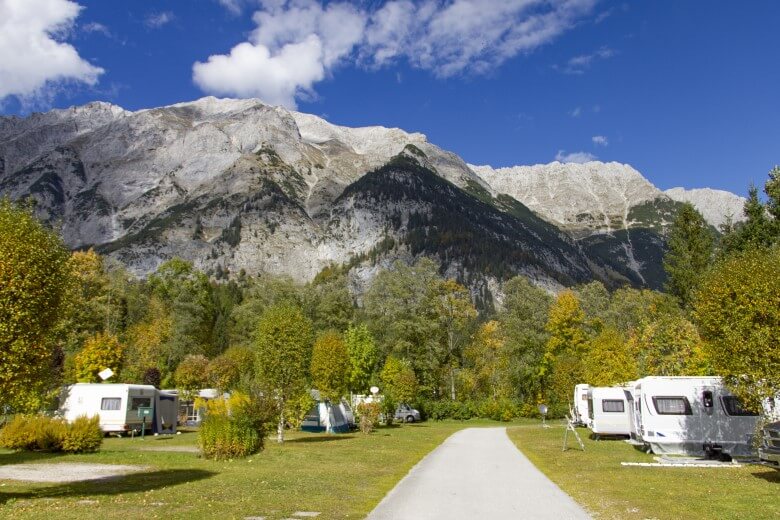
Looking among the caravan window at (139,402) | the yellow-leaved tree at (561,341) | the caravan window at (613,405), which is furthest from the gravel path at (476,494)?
the yellow-leaved tree at (561,341)

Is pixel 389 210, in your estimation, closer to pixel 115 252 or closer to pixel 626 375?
pixel 115 252

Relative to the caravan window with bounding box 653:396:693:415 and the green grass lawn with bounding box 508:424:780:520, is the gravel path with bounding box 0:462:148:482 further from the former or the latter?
the caravan window with bounding box 653:396:693:415

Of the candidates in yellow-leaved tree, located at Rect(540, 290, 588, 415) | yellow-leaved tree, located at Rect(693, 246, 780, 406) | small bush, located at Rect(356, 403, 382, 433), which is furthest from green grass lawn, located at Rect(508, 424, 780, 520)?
yellow-leaved tree, located at Rect(540, 290, 588, 415)

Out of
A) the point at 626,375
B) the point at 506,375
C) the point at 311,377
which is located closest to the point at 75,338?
the point at 311,377

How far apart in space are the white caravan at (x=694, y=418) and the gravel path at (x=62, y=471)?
18146 millimetres

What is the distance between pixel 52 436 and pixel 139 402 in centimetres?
1192

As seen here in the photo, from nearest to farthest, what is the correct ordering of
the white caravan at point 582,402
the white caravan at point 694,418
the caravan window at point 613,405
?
the white caravan at point 694,418 → the caravan window at point 613,405 → the white caravan at point 582,402

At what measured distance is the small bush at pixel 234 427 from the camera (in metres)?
20.3

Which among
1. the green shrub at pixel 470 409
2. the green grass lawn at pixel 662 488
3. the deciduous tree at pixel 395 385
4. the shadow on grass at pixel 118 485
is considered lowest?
the green grass lawn at pixel 662 488

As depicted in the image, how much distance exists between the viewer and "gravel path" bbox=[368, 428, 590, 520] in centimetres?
1083

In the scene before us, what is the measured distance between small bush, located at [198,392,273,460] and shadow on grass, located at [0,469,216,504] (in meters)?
2.90

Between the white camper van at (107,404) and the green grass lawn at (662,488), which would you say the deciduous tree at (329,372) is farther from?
the green grass lawn at (662,488)

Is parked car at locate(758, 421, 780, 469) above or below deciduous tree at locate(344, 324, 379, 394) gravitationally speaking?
below

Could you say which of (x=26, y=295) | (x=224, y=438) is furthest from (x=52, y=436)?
(x=26, y=295)
